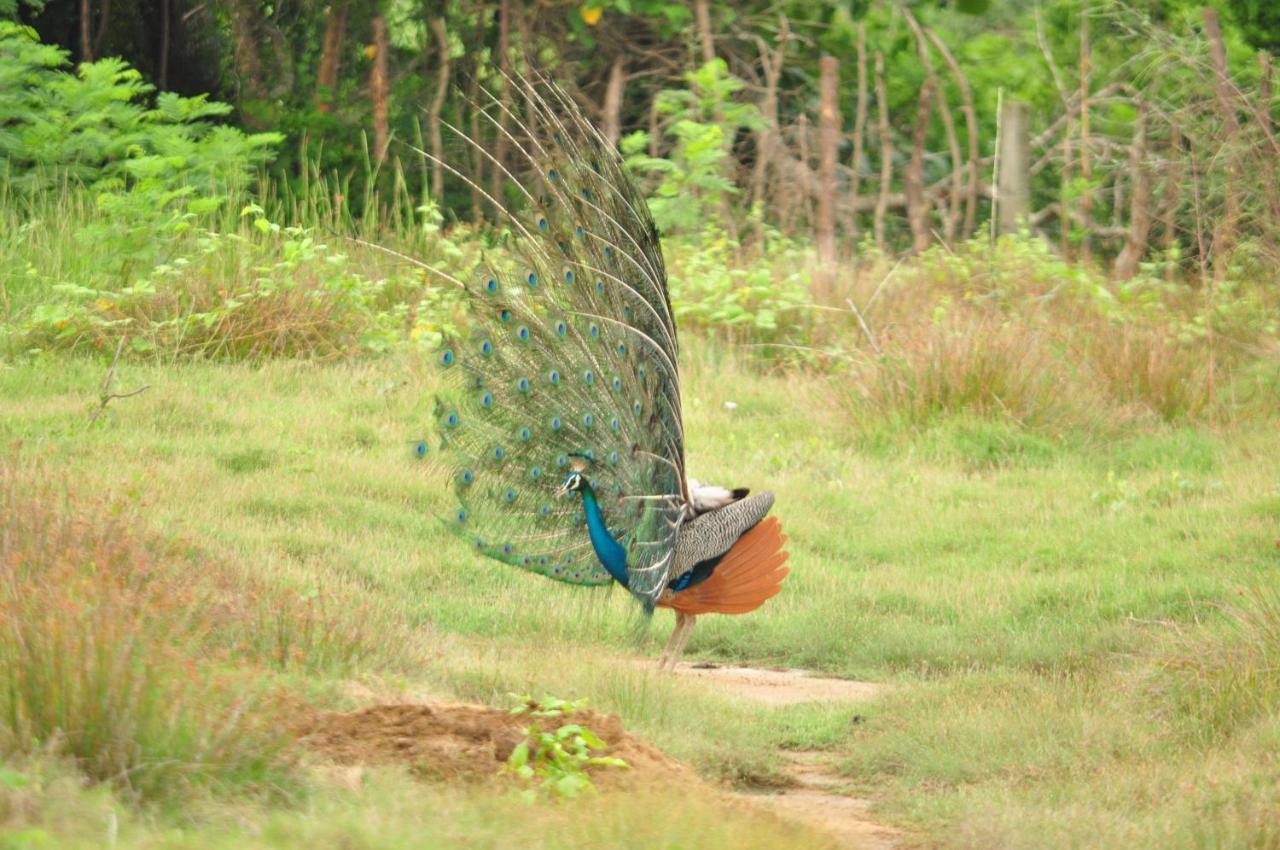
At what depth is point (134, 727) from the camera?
14.8 feet

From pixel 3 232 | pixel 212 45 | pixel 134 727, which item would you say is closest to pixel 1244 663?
pixel 134 727

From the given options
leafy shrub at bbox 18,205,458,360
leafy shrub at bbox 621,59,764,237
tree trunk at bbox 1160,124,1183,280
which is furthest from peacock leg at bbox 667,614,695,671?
leafy shrub at bbox 621,59,764,237

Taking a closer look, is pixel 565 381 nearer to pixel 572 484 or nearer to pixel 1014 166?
pixel 572 484

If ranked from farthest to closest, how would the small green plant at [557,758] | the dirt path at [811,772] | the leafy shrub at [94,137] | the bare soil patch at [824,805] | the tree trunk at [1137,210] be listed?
the tree trunk at [1137,210] → the leafy shrub at [94,137] → the dirt path at [811,772] → the bare soil patch at [824,805] → the small green plant at [557,758]

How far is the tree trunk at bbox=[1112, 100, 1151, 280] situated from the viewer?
15.3m

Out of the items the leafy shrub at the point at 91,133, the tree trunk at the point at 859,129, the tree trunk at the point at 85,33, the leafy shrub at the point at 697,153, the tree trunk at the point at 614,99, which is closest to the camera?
the leafy shrub at the point at 91,133

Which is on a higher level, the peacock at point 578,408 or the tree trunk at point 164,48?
the tree trunk at point 164,48

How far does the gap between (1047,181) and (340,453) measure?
12.9 metres

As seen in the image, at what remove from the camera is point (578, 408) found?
748cm

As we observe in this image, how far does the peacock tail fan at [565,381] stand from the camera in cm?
743

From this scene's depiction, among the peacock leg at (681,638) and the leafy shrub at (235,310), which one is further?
the leafy shrub at (235,310)

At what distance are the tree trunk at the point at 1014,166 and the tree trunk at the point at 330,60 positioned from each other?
7695 mm

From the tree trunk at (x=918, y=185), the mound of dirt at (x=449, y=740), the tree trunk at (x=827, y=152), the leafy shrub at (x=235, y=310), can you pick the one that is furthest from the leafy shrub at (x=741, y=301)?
the mound of dirt at (x=449, y=740)

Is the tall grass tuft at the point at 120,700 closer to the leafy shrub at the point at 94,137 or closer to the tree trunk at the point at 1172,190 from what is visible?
the leafy shrub at the point at 94,137
